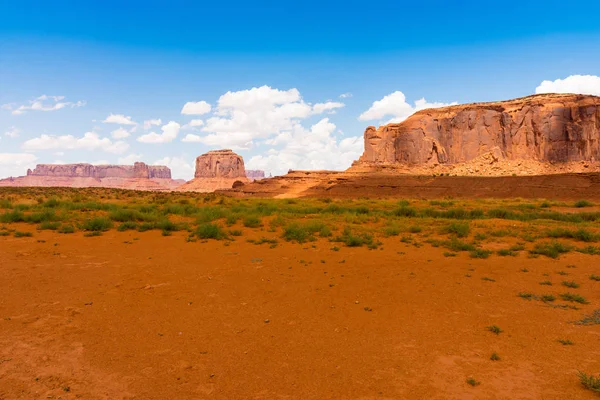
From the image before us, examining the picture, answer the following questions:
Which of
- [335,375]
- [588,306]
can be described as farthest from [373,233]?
[335,375]

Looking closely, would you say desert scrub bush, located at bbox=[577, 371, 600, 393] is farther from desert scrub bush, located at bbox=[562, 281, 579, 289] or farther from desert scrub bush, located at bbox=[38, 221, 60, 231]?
desert scrub bush, located at bbox=[38, 221, 60, 231]

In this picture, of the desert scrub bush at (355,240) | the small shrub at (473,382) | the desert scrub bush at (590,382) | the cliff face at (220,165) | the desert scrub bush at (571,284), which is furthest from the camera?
the cliff face at (220,165)

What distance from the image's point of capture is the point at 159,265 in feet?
29.9

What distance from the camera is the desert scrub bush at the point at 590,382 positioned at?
3.60m

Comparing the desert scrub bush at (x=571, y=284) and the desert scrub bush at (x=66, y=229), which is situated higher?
the desert scrub bush at (x=66, y=229)

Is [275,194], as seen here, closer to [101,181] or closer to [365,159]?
[365,159]

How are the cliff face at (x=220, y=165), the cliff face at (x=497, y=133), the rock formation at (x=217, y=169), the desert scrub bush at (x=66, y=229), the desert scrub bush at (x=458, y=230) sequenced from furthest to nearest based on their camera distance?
the cliff face at (x=220, y=165) < the rock formation at (x=217, y=169) < the cliff face at (x=497, y=133) < the desert scrub bush at (x=66, y=229) < the desert scrub bush at (x=458, y=230)

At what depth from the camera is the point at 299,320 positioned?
5.73 metres

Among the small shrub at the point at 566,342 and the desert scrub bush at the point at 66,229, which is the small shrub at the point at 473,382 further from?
the desert scrub bush at the point at 66,229

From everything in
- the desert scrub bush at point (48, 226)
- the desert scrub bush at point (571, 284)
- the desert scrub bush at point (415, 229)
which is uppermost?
the desert scrub bush at point (48, 226)

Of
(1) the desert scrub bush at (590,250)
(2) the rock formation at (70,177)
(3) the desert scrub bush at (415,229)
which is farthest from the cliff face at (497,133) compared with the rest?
(2) the rock formation at (70,177)

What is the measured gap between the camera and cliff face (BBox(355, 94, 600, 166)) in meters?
71.7

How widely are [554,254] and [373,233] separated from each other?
19.6 ft

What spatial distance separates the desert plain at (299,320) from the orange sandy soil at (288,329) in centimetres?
3
